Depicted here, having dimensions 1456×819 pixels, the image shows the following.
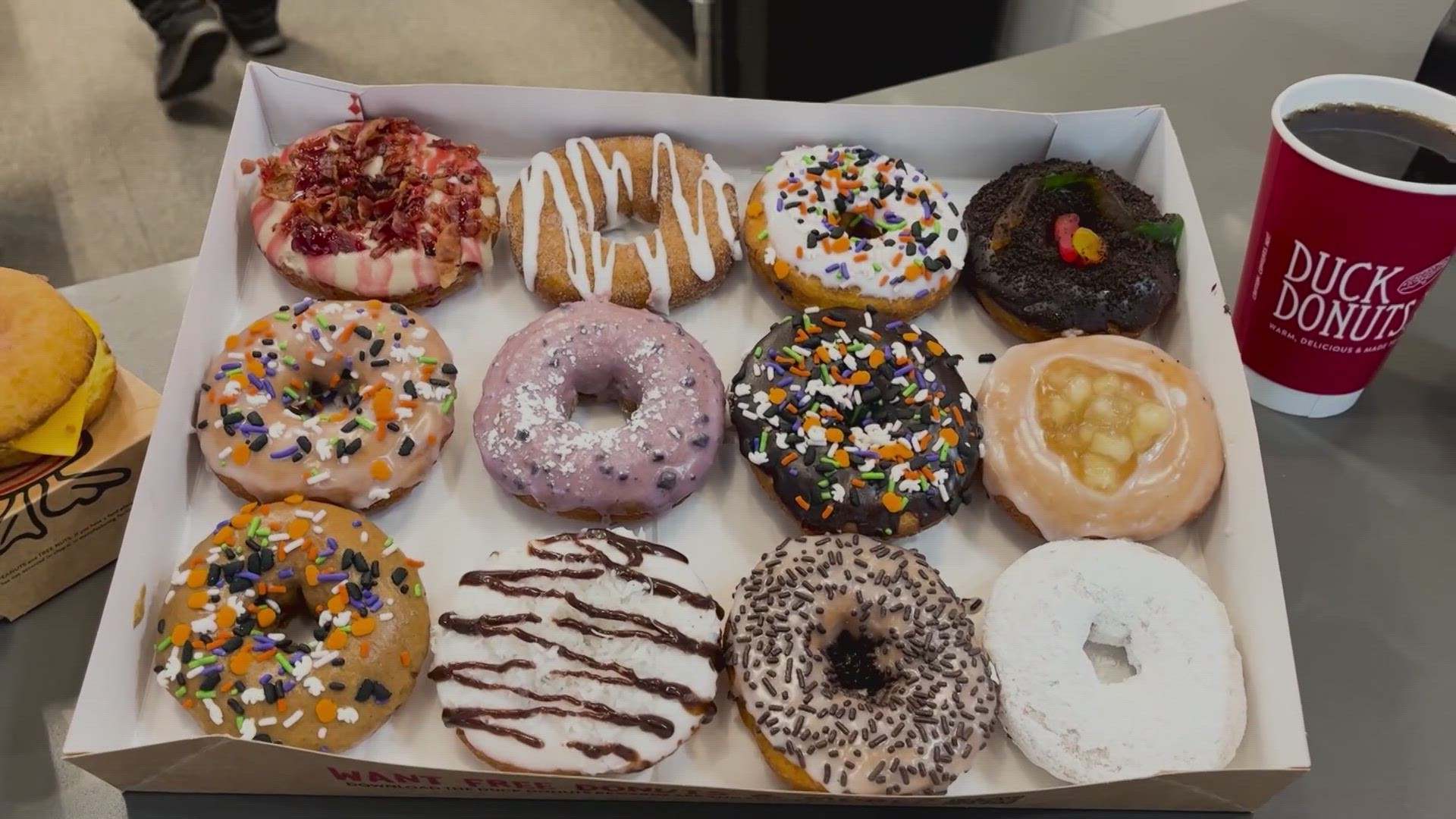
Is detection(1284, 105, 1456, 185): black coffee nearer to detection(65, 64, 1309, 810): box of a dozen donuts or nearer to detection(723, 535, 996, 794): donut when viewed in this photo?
detection(65, 64, 1309, 810): box of a dozen donuts

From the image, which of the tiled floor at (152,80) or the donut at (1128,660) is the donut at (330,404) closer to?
the donut at (1128,660)

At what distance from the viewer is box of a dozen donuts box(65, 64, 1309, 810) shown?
4.72 feet

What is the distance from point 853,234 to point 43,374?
54.5 inches

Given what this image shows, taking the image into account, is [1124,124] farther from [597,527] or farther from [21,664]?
[21,664]

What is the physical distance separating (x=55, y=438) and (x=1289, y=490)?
Answer: 1.97m

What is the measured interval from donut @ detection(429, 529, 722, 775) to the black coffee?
118cm

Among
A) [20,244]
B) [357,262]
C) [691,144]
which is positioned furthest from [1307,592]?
[20,244]

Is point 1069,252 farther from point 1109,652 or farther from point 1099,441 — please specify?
point 1109,652

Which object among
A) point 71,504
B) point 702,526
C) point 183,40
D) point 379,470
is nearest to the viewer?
point 71,504

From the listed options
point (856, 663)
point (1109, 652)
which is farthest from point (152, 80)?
point (1109, 652)

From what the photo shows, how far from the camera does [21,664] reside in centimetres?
160

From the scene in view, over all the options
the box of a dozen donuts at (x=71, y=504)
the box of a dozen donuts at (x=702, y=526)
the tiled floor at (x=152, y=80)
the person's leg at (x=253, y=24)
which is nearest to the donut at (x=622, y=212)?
the box of a dozen donuts at (x=702, y=526)

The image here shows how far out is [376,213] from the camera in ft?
6.73

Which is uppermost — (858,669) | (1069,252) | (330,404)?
(1069,252)
